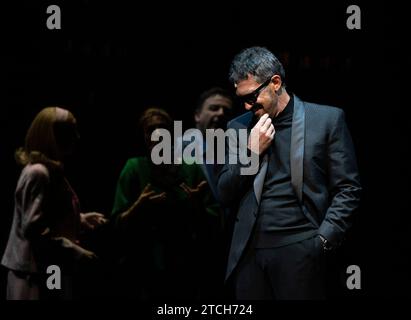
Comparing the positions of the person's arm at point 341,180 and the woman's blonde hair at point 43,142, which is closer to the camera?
the person's arm at point 341,180

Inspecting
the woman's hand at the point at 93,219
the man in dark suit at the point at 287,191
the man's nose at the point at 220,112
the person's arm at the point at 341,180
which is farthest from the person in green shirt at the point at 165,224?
the person's arm at the point at 341,180

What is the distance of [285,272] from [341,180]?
547 millimetres

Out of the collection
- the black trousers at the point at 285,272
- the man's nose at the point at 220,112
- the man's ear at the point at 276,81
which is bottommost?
the black trousers at the point at 285,272

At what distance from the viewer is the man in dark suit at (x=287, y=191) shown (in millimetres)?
3484

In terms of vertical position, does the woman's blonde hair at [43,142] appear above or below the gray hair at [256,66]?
below

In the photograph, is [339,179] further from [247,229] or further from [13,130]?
[13,130]

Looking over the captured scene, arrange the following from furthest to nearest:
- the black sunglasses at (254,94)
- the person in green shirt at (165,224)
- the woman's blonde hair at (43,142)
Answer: the person in green shirt at (165,224) → the woman's blonde hair at (43,142) → the black sunglasses at (254,94)

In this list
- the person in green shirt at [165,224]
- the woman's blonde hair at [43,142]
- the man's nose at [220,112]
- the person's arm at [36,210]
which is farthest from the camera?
the man's nose at [220,112]

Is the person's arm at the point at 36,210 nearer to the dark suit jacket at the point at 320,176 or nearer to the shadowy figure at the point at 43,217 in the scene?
the shadowy figure at the point at 43,217

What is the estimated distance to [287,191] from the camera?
3.51 m

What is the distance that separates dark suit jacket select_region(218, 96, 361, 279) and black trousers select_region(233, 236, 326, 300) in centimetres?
8

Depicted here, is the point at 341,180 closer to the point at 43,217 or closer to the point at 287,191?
the point at 287,191

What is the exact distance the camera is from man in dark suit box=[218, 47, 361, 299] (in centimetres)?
348

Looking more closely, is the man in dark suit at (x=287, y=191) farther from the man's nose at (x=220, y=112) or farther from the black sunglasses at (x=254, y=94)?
the man's nose at (x=220, y=112)
